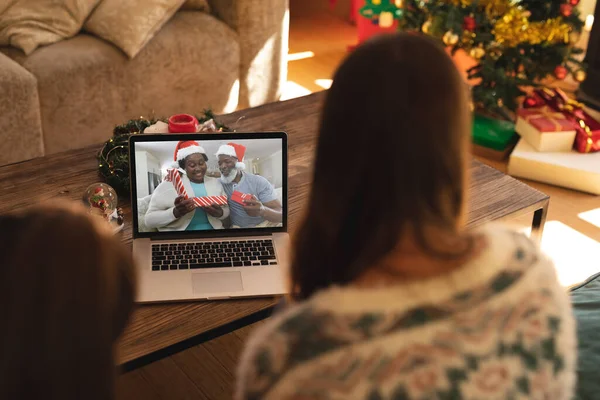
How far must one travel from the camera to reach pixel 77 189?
5.98 ft

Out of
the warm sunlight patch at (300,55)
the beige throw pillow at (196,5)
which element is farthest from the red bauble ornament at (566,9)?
the warm sunlight patch at (300,55)

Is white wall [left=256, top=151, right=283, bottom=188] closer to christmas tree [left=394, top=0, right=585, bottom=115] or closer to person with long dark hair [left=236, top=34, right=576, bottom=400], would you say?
person with long dark hair [left=236, top=34, right=576, bottom=400]

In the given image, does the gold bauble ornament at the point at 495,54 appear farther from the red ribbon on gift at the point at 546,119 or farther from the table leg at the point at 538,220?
the table leg at the point at 538,220

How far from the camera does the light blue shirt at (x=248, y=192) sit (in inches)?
65.0

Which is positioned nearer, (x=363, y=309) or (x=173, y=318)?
(x=363, y=309)

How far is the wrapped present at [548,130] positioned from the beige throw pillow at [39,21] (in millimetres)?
1798

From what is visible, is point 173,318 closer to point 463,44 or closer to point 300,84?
point 463,44

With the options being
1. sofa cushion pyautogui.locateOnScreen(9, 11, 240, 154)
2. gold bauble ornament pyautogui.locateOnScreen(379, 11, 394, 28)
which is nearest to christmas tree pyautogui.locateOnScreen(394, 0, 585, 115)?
gold bauble ornament pyautogui.locateOnScreen(379, 11, 394, 28)

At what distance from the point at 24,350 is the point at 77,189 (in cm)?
121

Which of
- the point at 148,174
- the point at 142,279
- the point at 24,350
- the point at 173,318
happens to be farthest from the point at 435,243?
the point at 148,174

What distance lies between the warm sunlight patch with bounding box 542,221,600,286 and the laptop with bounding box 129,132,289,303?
1144 millimetres

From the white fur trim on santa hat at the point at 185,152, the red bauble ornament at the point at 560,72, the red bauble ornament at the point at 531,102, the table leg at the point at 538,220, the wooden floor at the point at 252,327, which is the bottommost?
the wooden floor at the point at 252,327

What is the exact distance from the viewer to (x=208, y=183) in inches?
64.8

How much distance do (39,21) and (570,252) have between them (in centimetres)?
210
